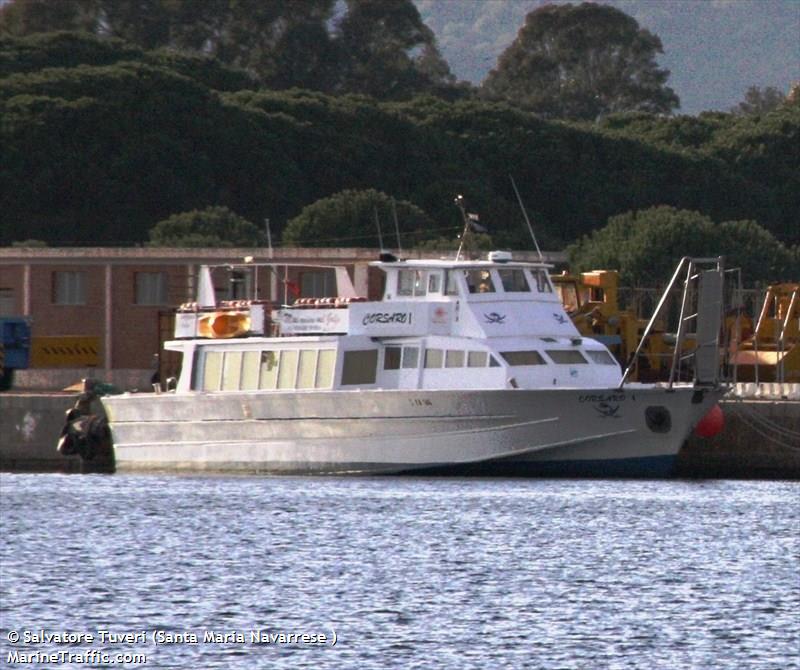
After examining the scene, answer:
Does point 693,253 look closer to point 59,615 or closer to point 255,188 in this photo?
point 255,188

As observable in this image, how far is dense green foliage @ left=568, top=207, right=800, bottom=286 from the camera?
8425 cm

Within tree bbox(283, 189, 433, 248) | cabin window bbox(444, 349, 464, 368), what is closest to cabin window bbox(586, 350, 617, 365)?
cabin window bbox(444, 349, 464, 368)

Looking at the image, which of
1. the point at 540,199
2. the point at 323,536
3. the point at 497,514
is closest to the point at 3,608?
the point at 323,536

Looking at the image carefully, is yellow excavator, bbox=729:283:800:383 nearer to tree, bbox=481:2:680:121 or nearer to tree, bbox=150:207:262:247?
tree, bbox=150:207:262:247

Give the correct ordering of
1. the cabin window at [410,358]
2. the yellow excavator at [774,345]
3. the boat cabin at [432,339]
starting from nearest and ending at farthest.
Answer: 1. the boat cabin at [432,339]
2. the cabin window at [410,358]
3. the yellow excavator at [774,345]

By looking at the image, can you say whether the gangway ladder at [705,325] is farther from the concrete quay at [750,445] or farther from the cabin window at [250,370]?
the cabin window at [250,370]

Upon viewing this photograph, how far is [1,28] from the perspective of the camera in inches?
6260

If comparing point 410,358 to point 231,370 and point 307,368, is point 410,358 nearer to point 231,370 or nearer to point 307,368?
point 307,368

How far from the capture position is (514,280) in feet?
157

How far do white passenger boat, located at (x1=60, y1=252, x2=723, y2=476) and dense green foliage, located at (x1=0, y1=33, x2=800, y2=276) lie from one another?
42.1m

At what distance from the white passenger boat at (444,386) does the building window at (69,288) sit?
1824 cm

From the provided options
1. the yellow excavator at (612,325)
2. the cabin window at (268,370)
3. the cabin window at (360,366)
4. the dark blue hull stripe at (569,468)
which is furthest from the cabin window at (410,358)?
the yellow excavator at (612,325)

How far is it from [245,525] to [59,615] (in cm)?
1049

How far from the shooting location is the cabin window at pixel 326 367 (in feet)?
156
